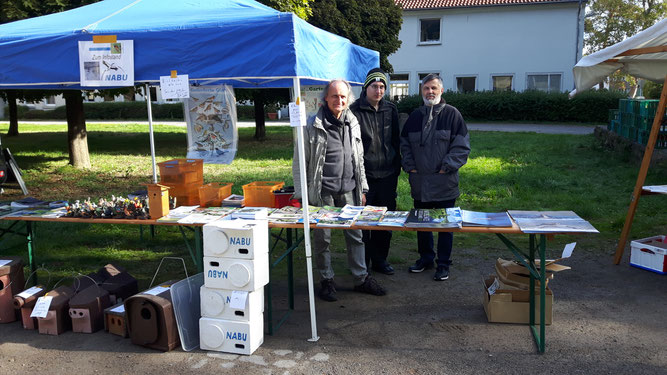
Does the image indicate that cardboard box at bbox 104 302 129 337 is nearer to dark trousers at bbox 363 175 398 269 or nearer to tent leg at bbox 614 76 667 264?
dark trousers at bbox 363 175 398 269

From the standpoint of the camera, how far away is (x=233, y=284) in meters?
3.66

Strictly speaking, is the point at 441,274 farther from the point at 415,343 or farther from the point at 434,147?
the point at 415,343

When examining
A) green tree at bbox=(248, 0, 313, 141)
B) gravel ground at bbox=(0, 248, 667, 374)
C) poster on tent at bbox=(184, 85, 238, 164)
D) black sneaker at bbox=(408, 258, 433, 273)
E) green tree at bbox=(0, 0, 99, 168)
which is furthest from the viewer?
green tree at bbox=(248, 0, 313, 141)

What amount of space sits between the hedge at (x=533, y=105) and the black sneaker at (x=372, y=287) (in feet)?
69.8

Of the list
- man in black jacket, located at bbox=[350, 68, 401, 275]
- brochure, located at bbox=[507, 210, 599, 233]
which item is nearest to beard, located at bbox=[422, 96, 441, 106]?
man in black jacket, located at bbox=[350, 68, 401, 275]

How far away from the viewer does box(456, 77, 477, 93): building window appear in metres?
28.8

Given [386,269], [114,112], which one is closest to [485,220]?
[386,269]

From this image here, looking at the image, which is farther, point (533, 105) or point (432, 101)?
point (533, 105)

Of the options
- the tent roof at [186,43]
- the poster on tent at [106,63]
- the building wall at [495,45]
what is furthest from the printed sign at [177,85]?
the building wall at [495,45]

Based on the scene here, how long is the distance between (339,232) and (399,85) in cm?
2413

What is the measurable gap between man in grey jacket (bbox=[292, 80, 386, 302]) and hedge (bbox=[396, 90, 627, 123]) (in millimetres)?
21313

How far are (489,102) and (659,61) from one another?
19491mm

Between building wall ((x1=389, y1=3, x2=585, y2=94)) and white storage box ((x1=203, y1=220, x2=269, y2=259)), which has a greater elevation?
building wall ((x1=389, y1=3, x2=585, y2=94))

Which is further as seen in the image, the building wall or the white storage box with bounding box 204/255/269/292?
the building wall
